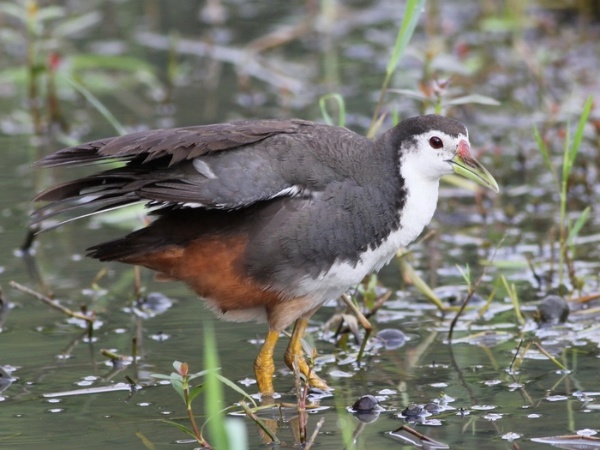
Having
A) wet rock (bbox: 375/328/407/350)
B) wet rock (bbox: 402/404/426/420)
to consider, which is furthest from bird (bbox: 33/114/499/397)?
wet rock (bbox: 375/328/407/350)

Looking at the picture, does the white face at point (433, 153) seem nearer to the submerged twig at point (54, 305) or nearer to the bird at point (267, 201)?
the bird at point (267, 201)

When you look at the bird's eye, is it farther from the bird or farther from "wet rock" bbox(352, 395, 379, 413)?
"wet rock" bbox(352, 395, 379, 413)

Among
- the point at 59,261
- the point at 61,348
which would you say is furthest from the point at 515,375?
the point at 59,261

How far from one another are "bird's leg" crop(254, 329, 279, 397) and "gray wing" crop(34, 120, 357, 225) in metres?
0.60

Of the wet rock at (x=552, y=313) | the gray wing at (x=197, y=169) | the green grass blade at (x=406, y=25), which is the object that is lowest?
the wet rock at (x=552, y=313)

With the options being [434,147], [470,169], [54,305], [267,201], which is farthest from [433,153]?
[54,305]

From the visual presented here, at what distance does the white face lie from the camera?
176 inches

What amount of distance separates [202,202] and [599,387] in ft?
5.22

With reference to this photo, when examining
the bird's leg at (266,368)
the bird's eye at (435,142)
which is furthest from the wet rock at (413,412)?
the bird's eye at (435,142)

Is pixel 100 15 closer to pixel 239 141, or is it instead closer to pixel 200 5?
pixel 200 5

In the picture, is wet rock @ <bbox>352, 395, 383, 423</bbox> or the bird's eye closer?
wet rock @ <bbox>352, 395, 383, 423</bbox>

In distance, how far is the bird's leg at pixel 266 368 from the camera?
4.46 m

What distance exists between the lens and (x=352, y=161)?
14.6 ft

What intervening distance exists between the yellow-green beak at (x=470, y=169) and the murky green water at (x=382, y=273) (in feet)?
2.27
